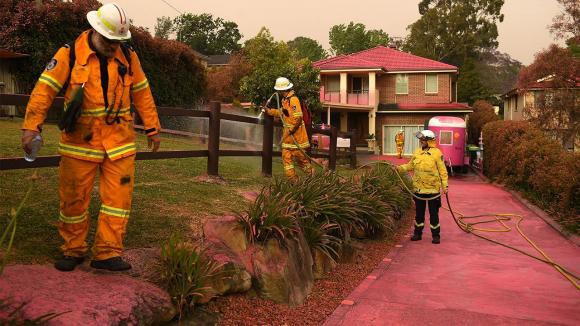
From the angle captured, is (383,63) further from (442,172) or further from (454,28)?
(442,172)

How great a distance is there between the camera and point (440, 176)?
809cm

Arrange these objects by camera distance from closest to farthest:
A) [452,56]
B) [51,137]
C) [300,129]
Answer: [300,129] → [51,137] → [452,56]

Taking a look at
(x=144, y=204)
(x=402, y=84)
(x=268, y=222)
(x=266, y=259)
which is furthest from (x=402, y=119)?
(x=266, y=259)

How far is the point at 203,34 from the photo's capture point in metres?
87.0

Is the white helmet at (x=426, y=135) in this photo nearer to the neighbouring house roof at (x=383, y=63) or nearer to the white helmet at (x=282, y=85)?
the white helmet at (x=282, y=85)

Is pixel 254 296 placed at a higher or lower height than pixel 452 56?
lower

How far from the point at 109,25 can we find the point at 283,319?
256 centimetres

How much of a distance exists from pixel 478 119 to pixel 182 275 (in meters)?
34.4

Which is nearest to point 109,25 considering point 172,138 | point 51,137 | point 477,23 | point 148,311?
point 148,311

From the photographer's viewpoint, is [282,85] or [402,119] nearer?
[282,85]

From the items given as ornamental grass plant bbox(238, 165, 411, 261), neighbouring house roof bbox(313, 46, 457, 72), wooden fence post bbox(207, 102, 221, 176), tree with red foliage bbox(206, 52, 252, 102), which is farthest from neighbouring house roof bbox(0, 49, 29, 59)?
neighbouring house roof bbox(313, 46, 457, 72)

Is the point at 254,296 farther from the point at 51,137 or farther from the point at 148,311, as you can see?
the point at 51,137

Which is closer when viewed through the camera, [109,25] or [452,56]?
[109,25]

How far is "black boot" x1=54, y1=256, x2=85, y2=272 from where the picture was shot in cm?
363
